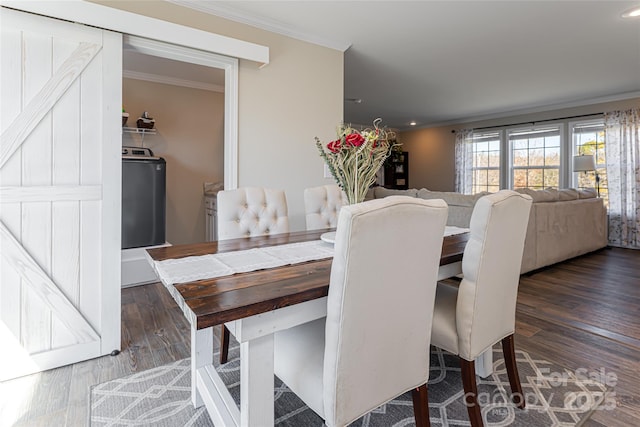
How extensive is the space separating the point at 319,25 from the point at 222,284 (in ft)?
8.60

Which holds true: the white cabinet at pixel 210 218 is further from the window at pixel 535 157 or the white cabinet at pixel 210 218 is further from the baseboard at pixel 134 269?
the window at pixel 535 157

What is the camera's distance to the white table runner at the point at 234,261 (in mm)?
1245

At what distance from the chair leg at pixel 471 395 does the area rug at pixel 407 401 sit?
0.15 meters

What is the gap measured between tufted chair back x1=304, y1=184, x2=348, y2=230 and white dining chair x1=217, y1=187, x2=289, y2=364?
22cm

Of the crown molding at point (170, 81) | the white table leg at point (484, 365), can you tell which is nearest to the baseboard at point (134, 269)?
the crown molding at point (170, 81)

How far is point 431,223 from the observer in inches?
44.4

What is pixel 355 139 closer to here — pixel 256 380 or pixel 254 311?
pixel 254 311

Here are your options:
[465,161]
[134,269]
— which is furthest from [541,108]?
[134,269]

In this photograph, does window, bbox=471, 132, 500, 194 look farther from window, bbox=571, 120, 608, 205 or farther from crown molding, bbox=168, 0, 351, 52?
crown molding, bbox=168, 0, 351, 52

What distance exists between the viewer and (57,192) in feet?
Result: 6.43

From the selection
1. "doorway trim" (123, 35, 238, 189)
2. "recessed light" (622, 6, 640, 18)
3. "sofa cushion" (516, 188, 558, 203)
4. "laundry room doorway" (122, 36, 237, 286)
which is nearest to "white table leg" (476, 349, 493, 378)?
"doorway trim" (123, 35, 238, 189)

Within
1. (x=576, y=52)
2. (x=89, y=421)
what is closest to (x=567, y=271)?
(x=576, y=52)

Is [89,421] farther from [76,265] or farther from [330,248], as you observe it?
[330,248]

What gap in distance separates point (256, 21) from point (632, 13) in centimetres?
305
